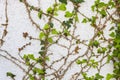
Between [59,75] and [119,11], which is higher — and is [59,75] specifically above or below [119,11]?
below

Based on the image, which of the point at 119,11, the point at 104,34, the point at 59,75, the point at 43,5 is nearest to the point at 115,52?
the point at 104,34

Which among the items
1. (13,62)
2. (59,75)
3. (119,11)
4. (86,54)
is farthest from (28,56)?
(119,11)

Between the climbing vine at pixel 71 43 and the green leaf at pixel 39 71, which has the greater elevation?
the climbing vine at pixel 71 43

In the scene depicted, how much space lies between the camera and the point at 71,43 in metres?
3.11

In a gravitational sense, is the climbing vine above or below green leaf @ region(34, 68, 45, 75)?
above

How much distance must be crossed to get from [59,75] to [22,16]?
69 centimetres

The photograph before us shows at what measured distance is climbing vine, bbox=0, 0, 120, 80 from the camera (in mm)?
3031

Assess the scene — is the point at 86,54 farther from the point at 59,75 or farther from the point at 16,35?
the point at 16,35

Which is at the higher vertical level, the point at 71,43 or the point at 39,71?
the point at 71,43

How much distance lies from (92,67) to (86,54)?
154 mm

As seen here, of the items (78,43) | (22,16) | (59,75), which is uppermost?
(22,16)

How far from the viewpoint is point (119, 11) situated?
3.11 m

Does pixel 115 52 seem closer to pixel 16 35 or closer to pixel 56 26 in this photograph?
pixel 56 26

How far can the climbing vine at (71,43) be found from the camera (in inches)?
119
